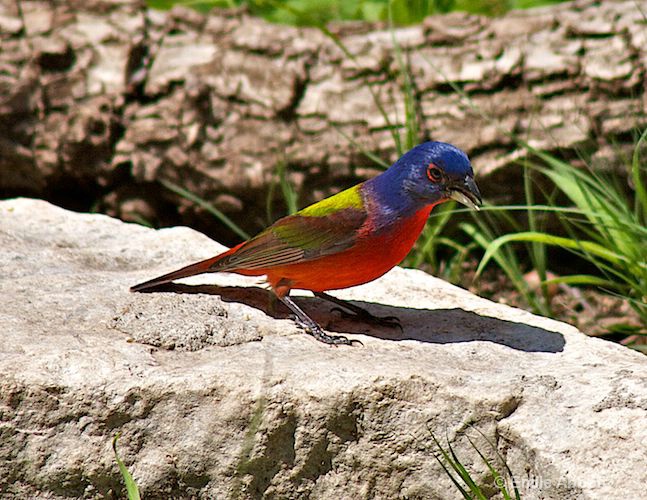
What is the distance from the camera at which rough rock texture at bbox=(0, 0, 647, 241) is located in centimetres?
564

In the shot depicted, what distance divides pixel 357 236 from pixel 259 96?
244cm

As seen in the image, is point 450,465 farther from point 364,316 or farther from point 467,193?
point 467,193

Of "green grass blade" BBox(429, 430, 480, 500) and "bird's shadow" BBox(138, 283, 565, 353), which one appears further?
"bird's shadow" BBox(138, 283, 565, 353)

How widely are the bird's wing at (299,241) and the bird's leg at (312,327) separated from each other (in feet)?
0.54

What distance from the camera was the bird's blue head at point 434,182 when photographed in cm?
360

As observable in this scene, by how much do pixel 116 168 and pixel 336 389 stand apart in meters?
3.24

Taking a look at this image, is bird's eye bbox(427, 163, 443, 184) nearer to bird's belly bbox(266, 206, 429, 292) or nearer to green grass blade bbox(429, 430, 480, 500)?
bird's belly bbox(266, 206, 429, 292)

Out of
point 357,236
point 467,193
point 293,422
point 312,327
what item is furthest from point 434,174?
point 293,422

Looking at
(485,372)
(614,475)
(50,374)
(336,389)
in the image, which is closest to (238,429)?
(336,389)

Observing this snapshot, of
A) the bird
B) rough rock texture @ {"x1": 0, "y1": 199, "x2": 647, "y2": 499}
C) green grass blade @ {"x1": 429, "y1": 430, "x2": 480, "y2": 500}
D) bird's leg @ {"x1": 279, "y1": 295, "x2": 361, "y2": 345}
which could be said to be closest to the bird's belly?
the bird

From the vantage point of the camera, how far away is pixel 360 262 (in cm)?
356

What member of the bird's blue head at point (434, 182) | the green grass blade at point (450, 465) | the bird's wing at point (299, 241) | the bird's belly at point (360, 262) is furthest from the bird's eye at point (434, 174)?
the green grass blade at point (450, 465)

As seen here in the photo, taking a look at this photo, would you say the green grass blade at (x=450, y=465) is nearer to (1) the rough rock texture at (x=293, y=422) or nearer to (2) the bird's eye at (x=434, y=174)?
(1) the rough rock texture at (x=293, y=422)

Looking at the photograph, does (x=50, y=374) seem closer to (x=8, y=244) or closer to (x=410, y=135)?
(x=8, y=244)
